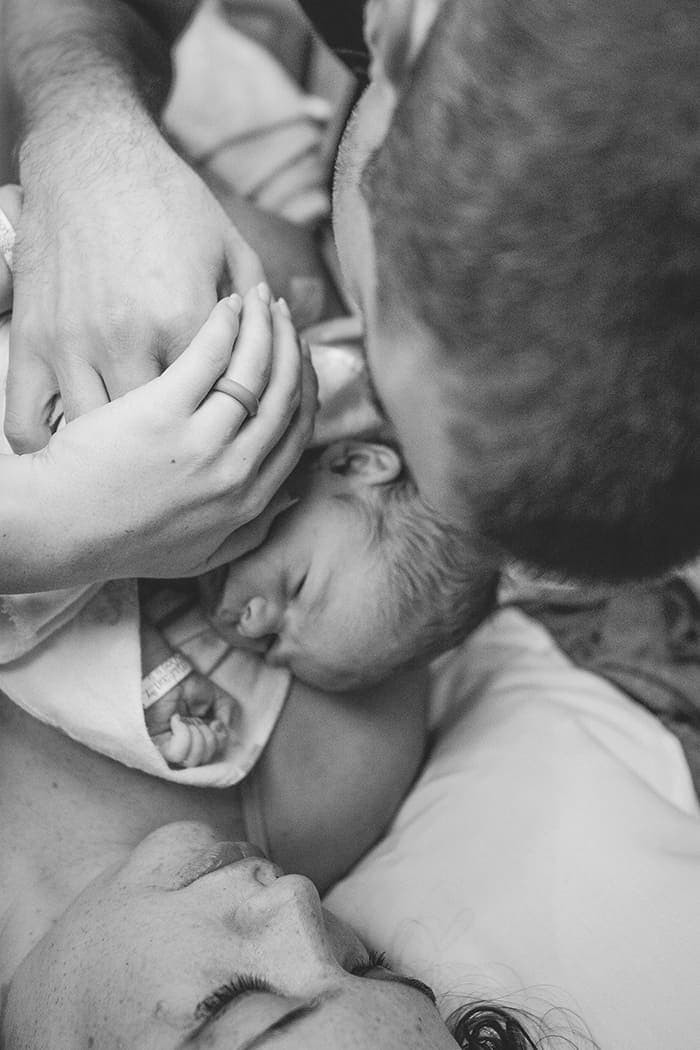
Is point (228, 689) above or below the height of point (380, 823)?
above

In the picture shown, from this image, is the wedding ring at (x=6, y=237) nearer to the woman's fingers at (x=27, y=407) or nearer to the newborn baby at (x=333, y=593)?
the newborn baby at (x=333, y=593)

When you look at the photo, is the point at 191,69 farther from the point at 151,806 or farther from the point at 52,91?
the point at 151,806

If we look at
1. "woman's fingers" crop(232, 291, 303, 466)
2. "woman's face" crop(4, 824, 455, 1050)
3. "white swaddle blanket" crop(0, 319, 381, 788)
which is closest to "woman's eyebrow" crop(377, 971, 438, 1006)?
"woman's face" crop(4, 824, 455, 1050)

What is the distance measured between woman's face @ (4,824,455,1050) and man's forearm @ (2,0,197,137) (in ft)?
3.30

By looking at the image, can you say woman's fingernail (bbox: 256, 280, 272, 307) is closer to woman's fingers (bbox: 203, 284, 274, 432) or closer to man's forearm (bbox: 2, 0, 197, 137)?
woman's fingers (bbox: 203, 284, 274, 432)

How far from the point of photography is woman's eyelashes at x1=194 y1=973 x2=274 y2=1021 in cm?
91

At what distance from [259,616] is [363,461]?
0.28m

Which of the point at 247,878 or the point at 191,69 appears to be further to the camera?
the point at 191,69

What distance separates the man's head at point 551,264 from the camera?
0.67m

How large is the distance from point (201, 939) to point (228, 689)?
1.35 feet

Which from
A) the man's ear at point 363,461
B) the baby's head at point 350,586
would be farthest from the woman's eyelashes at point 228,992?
the man's ear at point 363,461

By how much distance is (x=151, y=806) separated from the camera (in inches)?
49.7

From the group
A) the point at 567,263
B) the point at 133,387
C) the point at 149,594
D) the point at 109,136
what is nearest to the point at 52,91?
the point at 109,136

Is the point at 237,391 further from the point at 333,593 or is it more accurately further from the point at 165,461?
the point at 333,593
